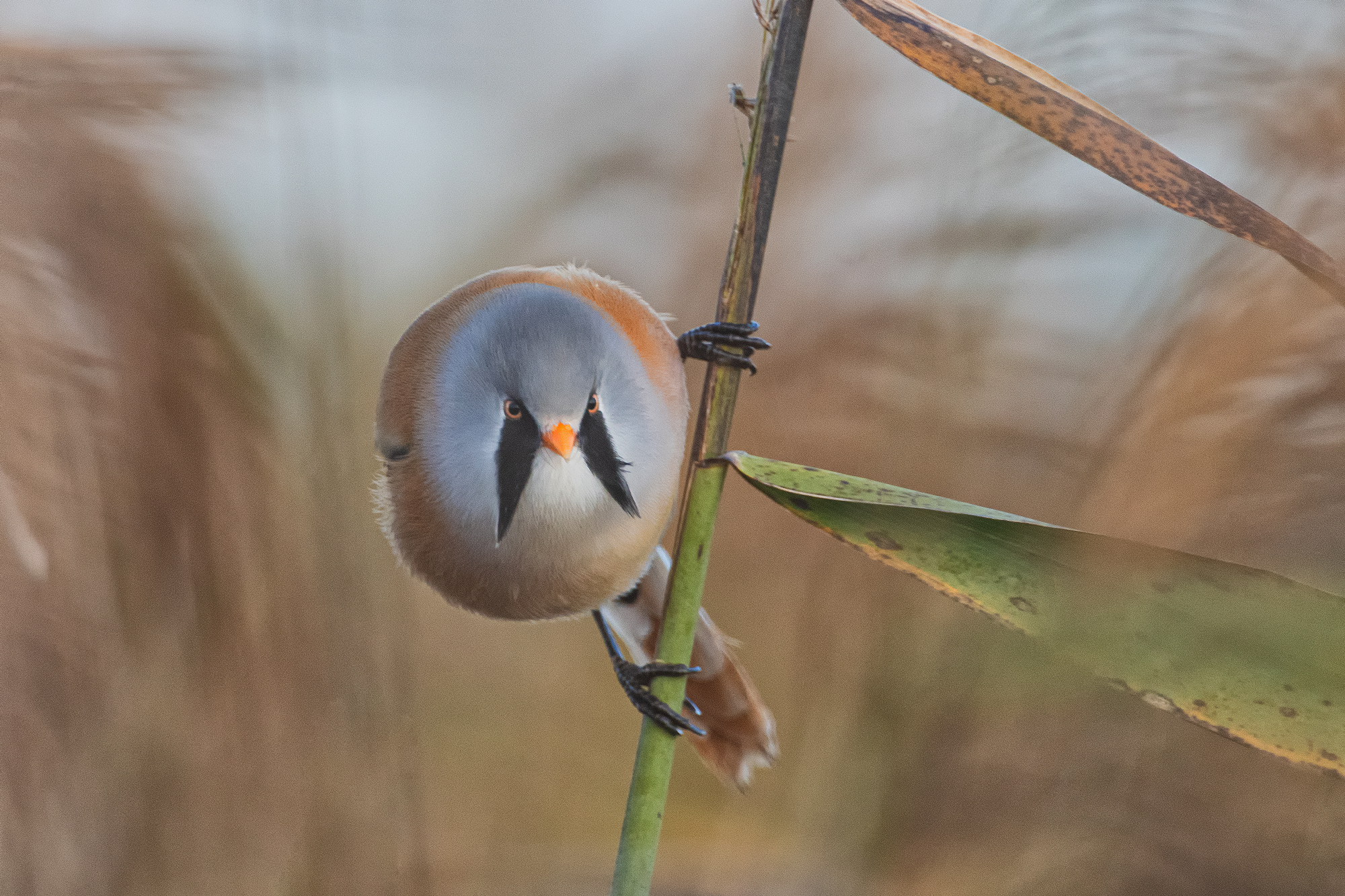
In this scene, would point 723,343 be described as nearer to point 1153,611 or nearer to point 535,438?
point 535,438

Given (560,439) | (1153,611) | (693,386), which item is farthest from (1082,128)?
(693,386)

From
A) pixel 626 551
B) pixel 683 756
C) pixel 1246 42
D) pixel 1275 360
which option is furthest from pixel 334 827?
pixel 1246 42

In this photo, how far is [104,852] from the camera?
766 mm

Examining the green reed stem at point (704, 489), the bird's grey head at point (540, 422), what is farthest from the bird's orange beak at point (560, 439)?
the green reed stem at point (704, 489)

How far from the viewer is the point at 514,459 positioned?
536 millimetres

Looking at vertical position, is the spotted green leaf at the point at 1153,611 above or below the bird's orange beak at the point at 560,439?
above

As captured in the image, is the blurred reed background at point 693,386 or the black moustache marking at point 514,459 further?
the blurred reed background at point 693,386

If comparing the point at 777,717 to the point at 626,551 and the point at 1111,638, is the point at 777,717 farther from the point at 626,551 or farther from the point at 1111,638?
the point at 1111,638

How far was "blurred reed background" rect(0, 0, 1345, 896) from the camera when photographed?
2.30ft

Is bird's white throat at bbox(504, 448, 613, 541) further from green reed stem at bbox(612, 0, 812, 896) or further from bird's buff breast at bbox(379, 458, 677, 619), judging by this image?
→ green reed stem at bbox(612, 0, 812, 896)

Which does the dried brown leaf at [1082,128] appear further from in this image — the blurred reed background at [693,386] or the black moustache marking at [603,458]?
the blurred reed background at [693,386]

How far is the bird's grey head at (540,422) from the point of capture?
1.72ft

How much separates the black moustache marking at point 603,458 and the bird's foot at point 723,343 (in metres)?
0.08

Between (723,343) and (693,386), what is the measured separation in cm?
31
